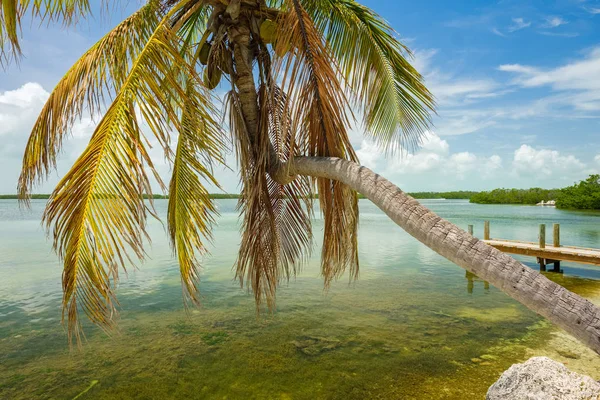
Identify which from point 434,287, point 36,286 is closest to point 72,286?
point 434,287

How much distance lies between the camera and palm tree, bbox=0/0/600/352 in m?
2.33

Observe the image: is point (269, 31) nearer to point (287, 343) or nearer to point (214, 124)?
point (214, 124)

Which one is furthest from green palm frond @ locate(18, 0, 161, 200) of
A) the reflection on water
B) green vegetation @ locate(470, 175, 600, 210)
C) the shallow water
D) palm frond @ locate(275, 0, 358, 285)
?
green vegetation @ locate(470, 175, 600, 210)

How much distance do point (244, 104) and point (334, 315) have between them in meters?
5.61

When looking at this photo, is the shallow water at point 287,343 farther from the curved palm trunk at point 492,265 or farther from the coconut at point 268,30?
the coconut at point 268,30

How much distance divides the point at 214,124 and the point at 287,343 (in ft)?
15.2

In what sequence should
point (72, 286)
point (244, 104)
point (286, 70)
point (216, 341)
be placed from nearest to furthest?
point (72, 286), point (286, 70), point (244, 104), point (216, 341)

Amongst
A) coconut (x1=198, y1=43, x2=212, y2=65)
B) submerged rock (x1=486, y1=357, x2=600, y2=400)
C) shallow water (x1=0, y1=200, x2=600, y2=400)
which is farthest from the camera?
shallow water (x1=0, y1=200, x2=600, y2=400)

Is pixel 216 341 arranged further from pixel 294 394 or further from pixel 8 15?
pixel 8 15

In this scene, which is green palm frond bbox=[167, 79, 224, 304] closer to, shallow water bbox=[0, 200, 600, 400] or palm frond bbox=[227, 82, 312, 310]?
palm frond bbox=[227, 82, 312, 310]

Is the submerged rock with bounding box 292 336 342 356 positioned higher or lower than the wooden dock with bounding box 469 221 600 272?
lower

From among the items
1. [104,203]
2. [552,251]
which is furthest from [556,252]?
[104,203]

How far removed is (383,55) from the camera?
14.5ft

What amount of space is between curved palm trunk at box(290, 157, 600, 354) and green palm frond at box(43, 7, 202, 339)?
154 cm
